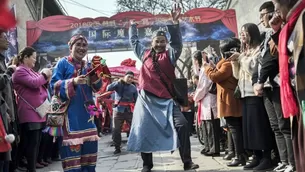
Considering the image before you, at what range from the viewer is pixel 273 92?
139 inches

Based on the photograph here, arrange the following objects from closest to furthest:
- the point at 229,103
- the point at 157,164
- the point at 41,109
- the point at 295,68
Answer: the point at 295,68 → the point at 229,103 → the point at 41,109 → the point at 157,164

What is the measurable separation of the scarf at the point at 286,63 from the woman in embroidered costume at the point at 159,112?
6.83 ft

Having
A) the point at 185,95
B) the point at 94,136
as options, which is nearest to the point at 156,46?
the point at 185,95

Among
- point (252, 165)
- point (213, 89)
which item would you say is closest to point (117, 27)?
point (213, 89)

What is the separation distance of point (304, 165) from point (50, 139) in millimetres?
4960

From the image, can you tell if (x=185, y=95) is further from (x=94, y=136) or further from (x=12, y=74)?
(x=12, y=74)

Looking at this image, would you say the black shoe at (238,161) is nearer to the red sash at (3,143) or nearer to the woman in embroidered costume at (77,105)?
the woman in embroidered costume at (77,105)

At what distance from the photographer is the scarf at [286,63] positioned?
2.02m

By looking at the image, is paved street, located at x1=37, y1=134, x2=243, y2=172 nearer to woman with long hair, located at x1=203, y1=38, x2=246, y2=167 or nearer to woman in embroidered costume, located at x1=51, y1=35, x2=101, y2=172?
woman with long hair, located at x1=203, y1=38, x2=246, y2=167

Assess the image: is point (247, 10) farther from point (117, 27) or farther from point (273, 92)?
point (273, 92)

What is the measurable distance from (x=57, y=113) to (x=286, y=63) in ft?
7.35

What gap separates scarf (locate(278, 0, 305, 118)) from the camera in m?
Result: 2.02

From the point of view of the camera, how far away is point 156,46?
4445 mm

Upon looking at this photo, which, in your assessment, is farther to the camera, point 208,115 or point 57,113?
point 208,115
